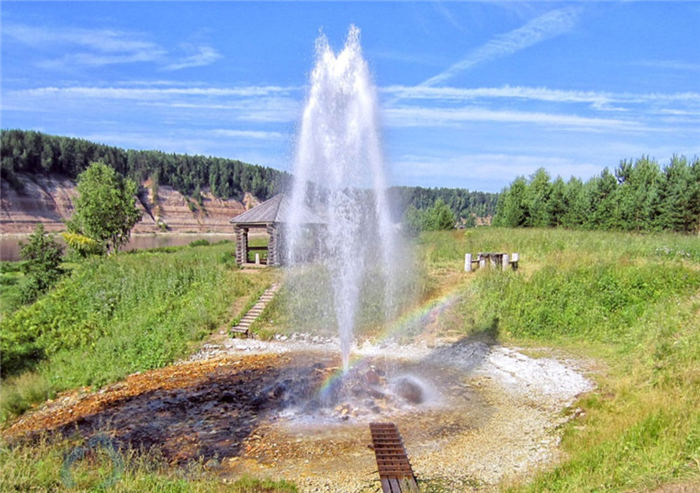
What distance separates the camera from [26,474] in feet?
19.6

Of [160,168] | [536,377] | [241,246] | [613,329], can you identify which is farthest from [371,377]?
[160,168]

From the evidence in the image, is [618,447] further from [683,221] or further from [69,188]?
[69,188]

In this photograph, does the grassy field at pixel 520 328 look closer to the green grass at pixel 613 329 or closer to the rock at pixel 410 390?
the green grass at pixel 613 329

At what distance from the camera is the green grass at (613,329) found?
605 cm

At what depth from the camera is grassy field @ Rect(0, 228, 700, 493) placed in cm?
626

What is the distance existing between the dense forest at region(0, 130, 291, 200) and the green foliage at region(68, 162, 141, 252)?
3361 centimetres

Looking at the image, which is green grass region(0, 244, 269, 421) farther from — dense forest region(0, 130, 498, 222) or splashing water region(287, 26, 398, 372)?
dense forest region(0, 130, 498, 222)

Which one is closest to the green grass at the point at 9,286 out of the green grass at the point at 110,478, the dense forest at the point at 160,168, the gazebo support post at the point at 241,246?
the gazebo support post at the point at 241,246

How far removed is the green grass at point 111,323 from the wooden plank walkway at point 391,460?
8.67 metres

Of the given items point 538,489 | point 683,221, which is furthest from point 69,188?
point 538,489

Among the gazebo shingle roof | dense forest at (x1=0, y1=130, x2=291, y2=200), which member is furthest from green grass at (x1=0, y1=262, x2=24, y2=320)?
dense forest at (x1=0, y1=130, x2=291, y2=200)

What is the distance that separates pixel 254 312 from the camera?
17203 millimetres

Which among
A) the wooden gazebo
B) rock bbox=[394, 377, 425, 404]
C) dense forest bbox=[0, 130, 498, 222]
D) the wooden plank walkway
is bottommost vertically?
rock bbox=[394, 377, 425, 404]

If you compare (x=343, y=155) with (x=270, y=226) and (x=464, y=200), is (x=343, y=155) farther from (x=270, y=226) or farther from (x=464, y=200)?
(x=464, y=200)
